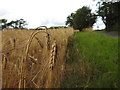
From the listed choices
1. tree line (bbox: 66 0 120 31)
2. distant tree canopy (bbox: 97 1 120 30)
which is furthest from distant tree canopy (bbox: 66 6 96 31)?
distant tree canopy (bbox: 97 1 120 30)

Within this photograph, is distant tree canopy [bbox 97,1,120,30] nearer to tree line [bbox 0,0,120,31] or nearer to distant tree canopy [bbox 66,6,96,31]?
tree line [bbox 0,0,120,31]

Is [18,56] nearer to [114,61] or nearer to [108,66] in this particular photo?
[108,66]

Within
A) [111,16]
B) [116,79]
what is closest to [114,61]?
[116,79]

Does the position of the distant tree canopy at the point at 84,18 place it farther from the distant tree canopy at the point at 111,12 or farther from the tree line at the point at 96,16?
the distant tree canopy at the point at 111,12

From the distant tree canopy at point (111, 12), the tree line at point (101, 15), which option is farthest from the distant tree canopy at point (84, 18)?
the distant tree canopy at point (111, 12)

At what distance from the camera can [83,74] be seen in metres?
3.79

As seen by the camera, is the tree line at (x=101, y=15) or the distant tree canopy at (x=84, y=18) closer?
the tree line at (x=101, y=15)

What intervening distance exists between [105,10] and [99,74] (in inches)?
1004

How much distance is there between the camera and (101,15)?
32.7 meters

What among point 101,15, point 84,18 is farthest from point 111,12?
point 84,18

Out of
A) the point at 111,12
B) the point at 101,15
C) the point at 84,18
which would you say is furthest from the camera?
the point at 84,18

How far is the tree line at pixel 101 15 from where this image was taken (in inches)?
1038

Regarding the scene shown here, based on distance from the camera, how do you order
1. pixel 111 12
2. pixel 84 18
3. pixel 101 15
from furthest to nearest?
pixel 84 18 < pixel 101 15 < pixel 111 12

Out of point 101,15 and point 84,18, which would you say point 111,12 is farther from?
point 84,18
